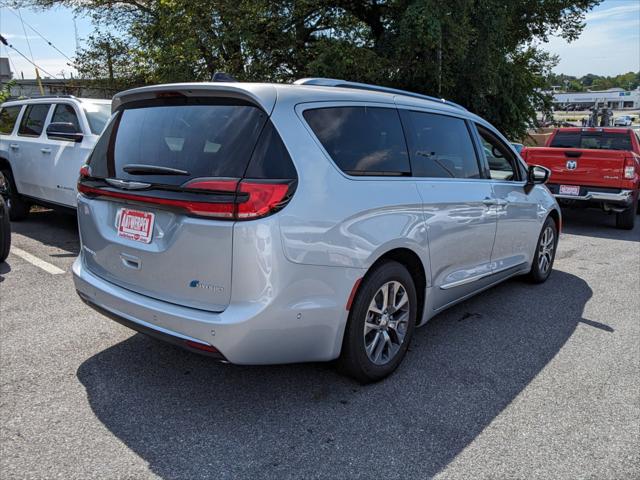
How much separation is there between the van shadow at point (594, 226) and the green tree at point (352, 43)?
4776 millimetres

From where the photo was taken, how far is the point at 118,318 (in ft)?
10.2

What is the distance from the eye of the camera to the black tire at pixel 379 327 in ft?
10.2

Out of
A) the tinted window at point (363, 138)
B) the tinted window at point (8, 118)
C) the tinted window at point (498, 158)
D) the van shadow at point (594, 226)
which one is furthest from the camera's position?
the van shadow at point (594, 226)

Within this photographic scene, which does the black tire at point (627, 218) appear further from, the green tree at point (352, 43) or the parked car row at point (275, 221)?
the parked car row at point (275, 221)

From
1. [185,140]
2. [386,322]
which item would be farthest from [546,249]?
[185,140]

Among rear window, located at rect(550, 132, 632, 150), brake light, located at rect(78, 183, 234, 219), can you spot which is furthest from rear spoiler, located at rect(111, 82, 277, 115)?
rear window, located at rect(550, 132, 632, 150)

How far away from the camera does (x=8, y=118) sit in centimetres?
841

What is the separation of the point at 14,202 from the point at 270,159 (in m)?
7.04

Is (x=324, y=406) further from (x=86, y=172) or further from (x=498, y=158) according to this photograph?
(x=498, y=158)

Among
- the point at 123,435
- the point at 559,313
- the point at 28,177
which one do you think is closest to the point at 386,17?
the point at 28,177

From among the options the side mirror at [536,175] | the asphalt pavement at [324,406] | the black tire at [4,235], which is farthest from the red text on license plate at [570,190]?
the black tire at [4,235]

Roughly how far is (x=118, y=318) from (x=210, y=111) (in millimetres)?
1300

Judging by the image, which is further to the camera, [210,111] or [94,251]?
[94,251]

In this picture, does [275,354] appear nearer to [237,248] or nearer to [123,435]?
[237,248]
